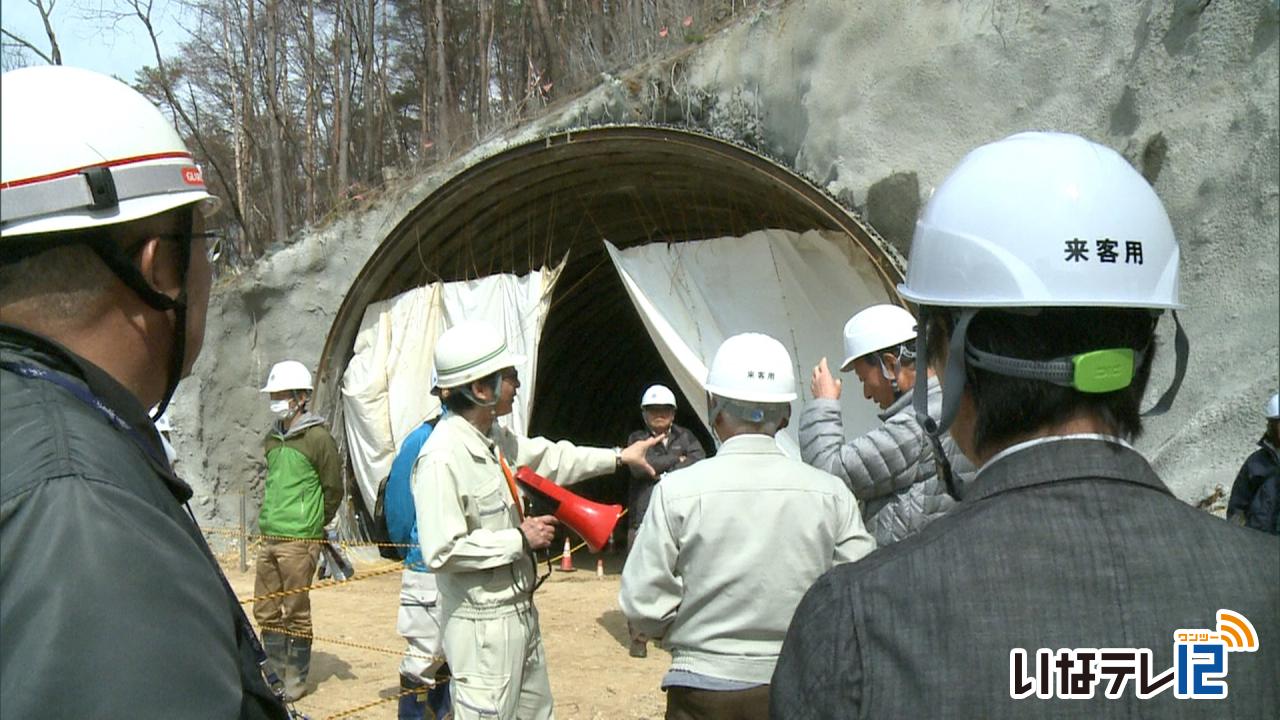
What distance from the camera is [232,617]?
1450mm

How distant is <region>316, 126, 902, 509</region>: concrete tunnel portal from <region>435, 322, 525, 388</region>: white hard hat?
5011 millimetres

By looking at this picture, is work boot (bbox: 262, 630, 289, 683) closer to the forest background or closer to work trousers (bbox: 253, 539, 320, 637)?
work trousers (bbox: 253, 539, 320, 637)

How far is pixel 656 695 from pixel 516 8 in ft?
54.5

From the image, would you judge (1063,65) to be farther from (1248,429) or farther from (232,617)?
(232,617)

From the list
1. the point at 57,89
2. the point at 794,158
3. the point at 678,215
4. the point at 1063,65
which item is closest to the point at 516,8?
the point at 678,215

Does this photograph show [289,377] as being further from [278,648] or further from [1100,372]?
[1100,372]

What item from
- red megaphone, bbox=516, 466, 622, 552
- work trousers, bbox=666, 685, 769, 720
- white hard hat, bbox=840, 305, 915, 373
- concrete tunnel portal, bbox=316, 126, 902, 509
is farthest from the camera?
concrete tunnel portal, bbox=316, 126, 902, 509

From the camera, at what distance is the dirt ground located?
23.7ft

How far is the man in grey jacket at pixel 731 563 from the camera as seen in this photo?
349cm

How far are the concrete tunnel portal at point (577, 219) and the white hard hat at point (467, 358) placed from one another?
16.4 ft

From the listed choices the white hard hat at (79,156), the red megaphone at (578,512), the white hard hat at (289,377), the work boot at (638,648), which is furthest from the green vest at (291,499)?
the white hard hat at (79,156)

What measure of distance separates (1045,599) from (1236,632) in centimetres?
24

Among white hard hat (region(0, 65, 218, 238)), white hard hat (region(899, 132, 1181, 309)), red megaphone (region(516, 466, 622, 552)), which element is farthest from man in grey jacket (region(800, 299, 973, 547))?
white hard hat (region(0, 65, 218, 238))

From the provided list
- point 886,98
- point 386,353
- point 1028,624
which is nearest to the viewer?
point 1028,624
